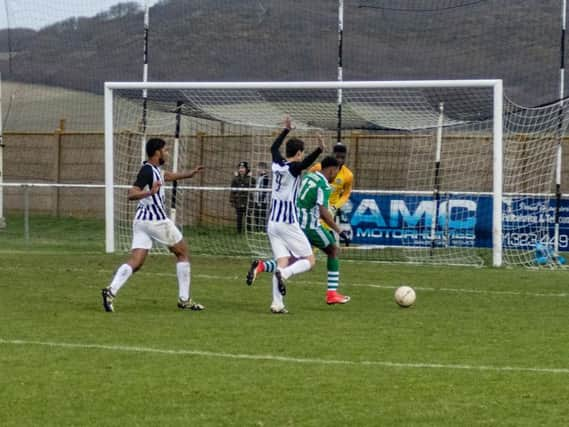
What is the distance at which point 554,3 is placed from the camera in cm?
3247

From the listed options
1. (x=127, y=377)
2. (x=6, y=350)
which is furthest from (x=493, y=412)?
(x=6, y=350)

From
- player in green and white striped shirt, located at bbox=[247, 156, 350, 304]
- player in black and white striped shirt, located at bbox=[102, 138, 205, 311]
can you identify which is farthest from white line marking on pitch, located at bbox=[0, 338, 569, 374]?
player in green and white striped shirt, located at bbox=[247, 156, 350, 304]

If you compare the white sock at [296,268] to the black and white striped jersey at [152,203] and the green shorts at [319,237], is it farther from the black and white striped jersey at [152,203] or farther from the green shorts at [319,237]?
the black and white striped jersey at [152,203]

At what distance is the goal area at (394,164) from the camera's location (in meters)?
24.3

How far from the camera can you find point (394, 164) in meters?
32.4

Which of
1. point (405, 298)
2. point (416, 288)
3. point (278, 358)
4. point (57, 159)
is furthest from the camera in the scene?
point (57, 159)

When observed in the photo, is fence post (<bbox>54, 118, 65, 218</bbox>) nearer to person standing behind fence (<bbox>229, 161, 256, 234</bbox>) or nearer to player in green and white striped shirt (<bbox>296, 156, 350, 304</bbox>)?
person standing behind fence (<bbox>229, 161, 256, 234</bbox>)

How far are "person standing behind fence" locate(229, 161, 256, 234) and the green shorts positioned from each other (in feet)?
36.4

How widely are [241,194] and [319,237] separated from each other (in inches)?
488

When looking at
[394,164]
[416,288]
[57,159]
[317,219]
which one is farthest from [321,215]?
[57,159]

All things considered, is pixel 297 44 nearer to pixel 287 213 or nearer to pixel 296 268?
pixel 287 213

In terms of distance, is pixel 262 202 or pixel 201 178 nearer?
pixel 262 202

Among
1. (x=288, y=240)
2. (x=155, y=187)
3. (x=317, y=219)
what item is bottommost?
(x=288, y=240)

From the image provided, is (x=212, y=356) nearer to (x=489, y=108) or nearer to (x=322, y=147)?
(x=322, y=147)
